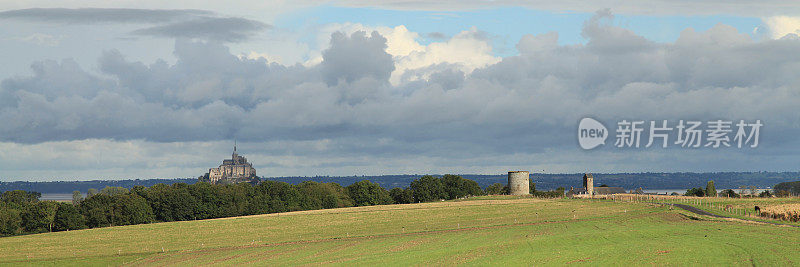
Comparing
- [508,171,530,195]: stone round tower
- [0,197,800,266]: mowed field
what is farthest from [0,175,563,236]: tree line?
[508,171,530,195]: stone round tower

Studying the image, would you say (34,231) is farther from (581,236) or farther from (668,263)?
(668,263)

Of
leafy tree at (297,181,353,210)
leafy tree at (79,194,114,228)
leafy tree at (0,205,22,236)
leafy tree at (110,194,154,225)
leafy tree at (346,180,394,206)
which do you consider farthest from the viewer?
leafy tree at (346,180,394,206)

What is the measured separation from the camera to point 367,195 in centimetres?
19175

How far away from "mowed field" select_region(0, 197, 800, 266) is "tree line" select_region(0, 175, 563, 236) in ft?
55.7

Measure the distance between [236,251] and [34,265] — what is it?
2340 cm

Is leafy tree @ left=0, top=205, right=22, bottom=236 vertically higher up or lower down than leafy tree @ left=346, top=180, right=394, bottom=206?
lower down

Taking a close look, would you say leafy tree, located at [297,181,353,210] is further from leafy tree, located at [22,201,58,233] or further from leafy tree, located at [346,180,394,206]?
leafy tree, located at [22,201,58,233]

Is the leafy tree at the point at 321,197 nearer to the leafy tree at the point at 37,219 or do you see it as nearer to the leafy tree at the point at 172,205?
the leafy tree at the point at 172,205

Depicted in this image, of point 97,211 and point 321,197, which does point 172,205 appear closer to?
point 97,211

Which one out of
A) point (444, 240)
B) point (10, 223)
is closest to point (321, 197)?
point (10, 223)

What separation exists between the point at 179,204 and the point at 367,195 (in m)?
55.0

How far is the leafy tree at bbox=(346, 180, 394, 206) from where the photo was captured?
626 ft

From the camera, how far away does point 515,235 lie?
7231 centimetres

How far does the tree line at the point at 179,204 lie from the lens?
134500mm
